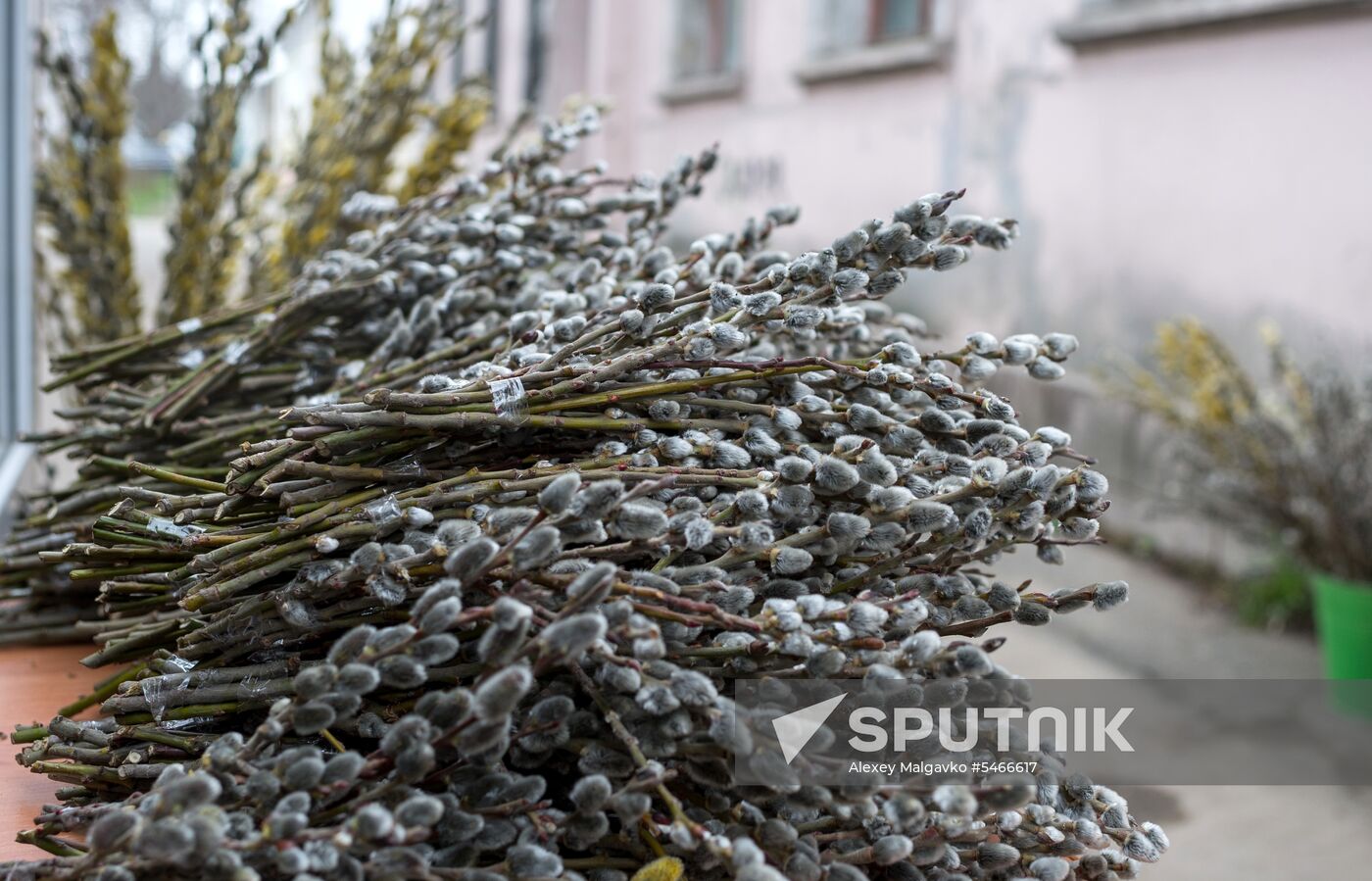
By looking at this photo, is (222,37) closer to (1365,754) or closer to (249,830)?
(249,830)

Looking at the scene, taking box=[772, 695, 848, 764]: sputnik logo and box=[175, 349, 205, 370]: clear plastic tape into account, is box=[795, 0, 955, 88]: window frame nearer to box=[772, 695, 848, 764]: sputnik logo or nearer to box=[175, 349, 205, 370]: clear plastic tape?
box=[175, 349, 205, 370]: clear plastic tape

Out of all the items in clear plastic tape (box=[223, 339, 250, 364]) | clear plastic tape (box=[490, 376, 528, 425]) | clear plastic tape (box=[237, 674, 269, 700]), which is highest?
clear plastic tape (box=[490, 376, 528, 425])

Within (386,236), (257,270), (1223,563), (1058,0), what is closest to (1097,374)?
(1223,563)

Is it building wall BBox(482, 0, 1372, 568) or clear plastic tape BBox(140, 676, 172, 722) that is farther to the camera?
building wall BBox(482, 0, 1372, 568)

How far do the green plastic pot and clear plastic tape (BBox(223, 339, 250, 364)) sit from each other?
2.73 meters

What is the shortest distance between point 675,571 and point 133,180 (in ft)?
4.62

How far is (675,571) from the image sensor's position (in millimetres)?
539

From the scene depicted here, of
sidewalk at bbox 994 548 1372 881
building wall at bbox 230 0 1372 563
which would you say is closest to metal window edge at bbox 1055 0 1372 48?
building wall at bbox 230 0 1372 563

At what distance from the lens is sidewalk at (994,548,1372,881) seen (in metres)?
2.25

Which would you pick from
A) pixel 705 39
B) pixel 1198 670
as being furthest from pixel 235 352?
pixel 705 39

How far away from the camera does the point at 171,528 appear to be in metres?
0.63

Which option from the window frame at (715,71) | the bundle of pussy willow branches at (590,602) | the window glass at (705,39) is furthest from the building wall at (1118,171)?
the bundle of pussy willow branches at (590,602)

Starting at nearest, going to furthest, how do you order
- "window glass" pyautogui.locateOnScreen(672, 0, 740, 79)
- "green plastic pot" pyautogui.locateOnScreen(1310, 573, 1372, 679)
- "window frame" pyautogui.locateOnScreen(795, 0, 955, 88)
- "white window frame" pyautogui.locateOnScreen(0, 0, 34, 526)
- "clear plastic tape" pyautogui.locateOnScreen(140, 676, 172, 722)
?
"clear plastic tape" pyautogui.locateOnScreen(140, 676, 172, 722), "white window frame" pyautogui.locateOnScreen(0, 0, 34, 526), "green plastic pot" pyautogui.locateOnScreen(1310, 573, 1372, 679), "window frame" pyautogui.locateOnScreen(795, 0, 955, 88), "window glass" pyautogui.locateOnScreen(672, 0, 740, 79)

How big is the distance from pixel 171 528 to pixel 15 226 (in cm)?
142
